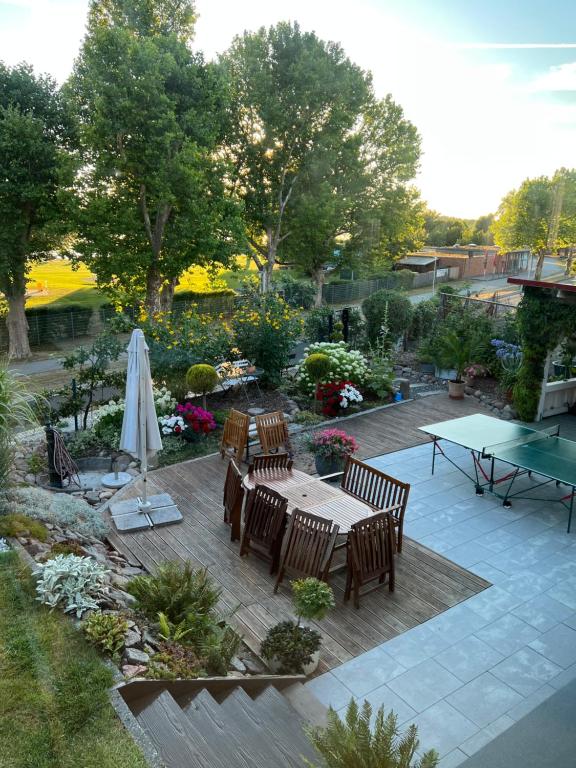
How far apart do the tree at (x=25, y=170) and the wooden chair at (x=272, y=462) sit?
14.4 metres

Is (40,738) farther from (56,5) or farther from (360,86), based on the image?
(360,86)

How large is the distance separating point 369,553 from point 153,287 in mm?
17589

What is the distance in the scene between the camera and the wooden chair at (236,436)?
839cm

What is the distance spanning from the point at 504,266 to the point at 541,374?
28.6 metres

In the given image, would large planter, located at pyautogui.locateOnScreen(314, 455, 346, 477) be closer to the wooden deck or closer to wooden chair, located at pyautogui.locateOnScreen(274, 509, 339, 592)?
the wooden deck

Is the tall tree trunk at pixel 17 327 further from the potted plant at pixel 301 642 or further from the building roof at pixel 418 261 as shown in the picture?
the building roof at pixel 418 261

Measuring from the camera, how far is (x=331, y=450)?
8.13 meters

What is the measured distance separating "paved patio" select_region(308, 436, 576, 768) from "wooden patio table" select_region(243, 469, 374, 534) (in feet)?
3.58

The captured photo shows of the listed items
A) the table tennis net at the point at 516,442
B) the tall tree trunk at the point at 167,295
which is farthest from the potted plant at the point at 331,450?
the tall tree trunk at the point at 167,295

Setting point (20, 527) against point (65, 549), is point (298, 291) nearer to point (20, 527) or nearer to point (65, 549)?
point (20, 527)

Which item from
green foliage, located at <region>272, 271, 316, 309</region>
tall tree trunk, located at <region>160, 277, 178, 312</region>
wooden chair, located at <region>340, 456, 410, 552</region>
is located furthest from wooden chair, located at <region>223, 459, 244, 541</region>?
green foliage, located at <region>272, 271, 316, 309</region>

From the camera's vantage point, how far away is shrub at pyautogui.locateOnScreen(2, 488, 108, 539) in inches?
230

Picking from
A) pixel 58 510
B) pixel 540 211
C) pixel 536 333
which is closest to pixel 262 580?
pixel 58 510

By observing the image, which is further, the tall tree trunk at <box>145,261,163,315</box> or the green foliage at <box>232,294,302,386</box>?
the tall tree trunk at <box>145,261,163,315</box>
